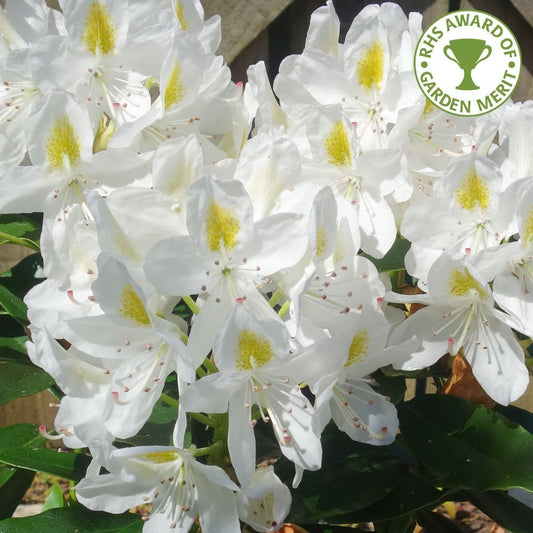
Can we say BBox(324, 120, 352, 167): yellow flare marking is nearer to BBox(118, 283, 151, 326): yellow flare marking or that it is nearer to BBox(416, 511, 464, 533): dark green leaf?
BBox(118, 283, 151, 326): yellow flare marking

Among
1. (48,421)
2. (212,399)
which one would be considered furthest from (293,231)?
(48,421)

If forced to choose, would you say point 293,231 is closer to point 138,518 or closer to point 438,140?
point 438,140

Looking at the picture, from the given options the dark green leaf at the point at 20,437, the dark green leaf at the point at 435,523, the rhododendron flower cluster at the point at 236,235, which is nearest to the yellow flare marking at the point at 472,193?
the rhododendron flower cluster at the point at 236,235

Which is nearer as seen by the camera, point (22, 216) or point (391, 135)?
point (391, 135)

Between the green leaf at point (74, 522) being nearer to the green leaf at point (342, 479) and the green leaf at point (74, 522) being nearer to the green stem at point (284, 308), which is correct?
the green leaf at point (342, 479)

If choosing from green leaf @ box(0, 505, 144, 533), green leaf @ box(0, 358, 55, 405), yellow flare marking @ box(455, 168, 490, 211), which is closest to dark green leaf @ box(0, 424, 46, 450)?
green leaf @ box(0, 358, 55, 405)

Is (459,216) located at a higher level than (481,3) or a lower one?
lower

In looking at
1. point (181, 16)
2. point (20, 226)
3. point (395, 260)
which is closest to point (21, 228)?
point (20, 226)
